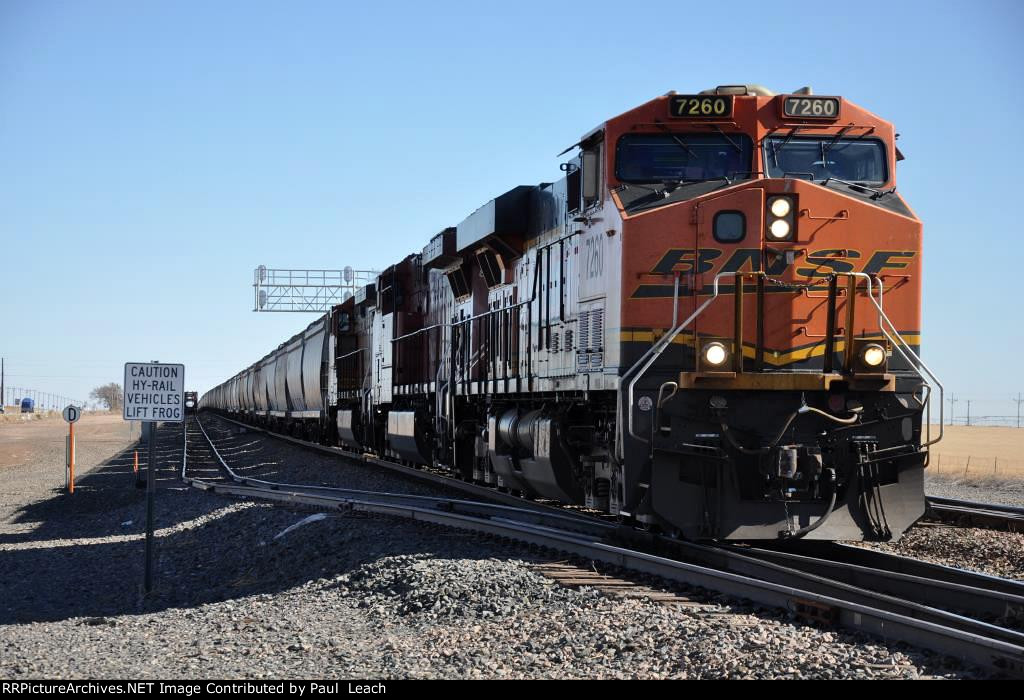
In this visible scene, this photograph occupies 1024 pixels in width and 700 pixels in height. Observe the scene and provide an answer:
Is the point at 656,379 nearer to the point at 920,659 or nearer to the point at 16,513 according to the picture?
the point at 920,659

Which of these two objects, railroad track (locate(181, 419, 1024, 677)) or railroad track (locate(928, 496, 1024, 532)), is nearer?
railroad track (locate(181, 419, 1024, 677))

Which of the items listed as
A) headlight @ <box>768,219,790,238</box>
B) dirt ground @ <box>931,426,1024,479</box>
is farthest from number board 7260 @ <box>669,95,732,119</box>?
dirt ground @ <box>931,426,1024,479</box>

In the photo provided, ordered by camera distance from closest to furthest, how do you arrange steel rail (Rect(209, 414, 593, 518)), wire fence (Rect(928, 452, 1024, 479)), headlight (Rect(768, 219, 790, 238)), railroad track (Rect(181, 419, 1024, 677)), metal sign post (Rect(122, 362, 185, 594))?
railroad track (Rect(181, 419, 1024, 677)) → headlight (Rect(768, 219, 790, 238)) → metal sign post (Rect(122, 362, 185, 594)) → steel rail (Rect(209, 414, 593, 518)) → wire fence (Rect(928, 452, 1024, 479))

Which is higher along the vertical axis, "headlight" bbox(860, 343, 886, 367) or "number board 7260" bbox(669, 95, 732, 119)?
"number board 7260" bbox(669, 95, 732, 119)

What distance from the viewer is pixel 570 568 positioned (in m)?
8.61

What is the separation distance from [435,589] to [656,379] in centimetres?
251

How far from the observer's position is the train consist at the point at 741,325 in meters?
8.76

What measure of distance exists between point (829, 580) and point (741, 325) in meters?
2.27

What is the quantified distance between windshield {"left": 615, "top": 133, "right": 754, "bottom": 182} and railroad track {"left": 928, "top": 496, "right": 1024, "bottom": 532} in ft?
12.5

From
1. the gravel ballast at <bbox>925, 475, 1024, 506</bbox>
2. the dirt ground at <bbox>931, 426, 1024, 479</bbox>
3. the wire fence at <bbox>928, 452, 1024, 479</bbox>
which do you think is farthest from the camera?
the dirt ground at <bbox>931, 426, 1024, 479</bbox>

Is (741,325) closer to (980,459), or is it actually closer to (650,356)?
(650,356)

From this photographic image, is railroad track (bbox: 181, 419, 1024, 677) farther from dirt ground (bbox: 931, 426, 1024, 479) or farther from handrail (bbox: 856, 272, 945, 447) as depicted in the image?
dirt ground (bbox: 931, 426, 1024, 479)

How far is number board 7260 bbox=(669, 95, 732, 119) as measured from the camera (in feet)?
30.9
